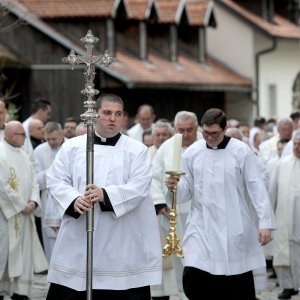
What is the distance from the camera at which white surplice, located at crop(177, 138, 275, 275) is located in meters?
11.1

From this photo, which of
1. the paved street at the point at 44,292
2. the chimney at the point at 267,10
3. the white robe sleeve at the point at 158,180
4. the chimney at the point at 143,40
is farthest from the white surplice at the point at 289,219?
the chimney at the point at 267,10

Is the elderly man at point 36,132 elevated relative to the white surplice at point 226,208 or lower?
elevated

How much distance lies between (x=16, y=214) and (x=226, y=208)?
2.89 m

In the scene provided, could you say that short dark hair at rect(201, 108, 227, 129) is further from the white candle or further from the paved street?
the paved street

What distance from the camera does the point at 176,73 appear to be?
33.7 metres

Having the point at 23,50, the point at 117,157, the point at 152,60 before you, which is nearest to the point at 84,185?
the point at 117,157

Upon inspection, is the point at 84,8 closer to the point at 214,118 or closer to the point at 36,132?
the point at 36,132

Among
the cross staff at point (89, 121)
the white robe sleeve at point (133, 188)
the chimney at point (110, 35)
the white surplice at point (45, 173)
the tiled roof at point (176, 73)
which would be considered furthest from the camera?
the chimney at point (110, 35)

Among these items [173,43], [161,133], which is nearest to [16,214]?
[161,133]

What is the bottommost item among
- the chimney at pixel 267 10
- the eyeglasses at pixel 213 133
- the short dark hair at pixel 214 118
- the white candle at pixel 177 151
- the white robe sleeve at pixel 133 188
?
the white robe sleeve at pixel 133 188

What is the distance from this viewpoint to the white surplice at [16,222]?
13.0m

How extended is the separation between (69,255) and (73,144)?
0.87 m

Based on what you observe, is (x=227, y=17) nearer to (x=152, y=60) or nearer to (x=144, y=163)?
(x=152, y=60)

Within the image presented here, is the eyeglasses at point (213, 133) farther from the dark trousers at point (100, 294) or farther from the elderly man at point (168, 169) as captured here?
the dark trousers at point (100, 294)
